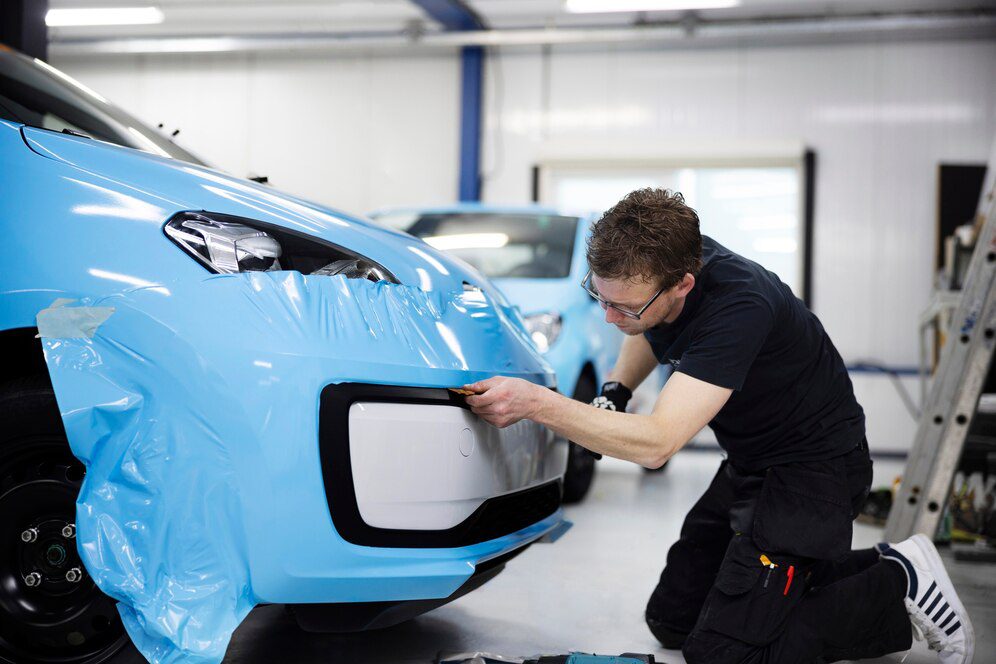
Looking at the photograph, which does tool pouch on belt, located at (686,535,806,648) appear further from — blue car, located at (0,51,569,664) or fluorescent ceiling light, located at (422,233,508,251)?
fluorescent ceiling light, located at (422,233,508,251)

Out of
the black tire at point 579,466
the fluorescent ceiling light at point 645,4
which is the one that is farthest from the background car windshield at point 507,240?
the fluorescent ceiling light at point 645,4

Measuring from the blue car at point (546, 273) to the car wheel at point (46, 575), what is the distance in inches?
Result: 94.9

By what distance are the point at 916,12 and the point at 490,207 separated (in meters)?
5.25

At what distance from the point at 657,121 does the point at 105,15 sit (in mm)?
5158

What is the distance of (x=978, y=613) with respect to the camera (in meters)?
2.75

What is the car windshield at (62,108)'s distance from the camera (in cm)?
202

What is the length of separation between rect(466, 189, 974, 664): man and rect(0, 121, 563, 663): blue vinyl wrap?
0.37 meters

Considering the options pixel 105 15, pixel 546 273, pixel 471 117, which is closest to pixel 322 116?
pixel 471 117

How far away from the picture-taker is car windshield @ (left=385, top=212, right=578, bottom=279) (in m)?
4.55

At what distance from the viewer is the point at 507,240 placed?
473cm

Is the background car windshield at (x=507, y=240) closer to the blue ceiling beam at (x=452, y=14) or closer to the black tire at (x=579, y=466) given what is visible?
the black tire at (x=579, y=466)

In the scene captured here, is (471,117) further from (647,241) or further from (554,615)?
(647,241)

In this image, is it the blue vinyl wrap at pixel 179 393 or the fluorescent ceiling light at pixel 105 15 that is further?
the fluorescent ceiling light at pixel 105 15

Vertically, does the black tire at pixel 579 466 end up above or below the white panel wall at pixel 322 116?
below
